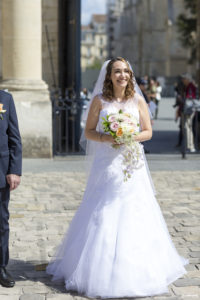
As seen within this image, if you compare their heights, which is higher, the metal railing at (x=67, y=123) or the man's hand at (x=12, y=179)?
the man's hand at (x=12, y=179)

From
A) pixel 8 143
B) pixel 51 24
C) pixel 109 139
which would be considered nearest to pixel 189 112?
pixel 51 24

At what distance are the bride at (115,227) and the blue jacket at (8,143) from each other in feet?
2.08

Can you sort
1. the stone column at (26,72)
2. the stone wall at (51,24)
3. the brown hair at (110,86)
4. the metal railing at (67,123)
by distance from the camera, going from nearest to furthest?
the brown hair at (110,86), the stone column at (26,72), the metal railing at (67,123), the stone wall at (51,24)

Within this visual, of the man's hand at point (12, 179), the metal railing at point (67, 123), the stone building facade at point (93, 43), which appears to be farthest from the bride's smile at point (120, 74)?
the stone building facade at point (93, 43)

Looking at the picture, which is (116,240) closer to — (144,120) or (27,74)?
(144,120)

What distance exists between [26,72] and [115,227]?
795 centimetres

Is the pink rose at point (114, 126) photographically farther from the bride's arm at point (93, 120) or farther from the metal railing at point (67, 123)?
the metal railing at point (67, 123)

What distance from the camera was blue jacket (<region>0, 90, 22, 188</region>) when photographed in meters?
4.76

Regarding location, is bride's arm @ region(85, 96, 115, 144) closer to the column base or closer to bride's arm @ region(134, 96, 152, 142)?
bride's arm @ region(134, 96, 152, 142)

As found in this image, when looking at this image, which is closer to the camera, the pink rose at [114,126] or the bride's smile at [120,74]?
the pink rose at [114,126]

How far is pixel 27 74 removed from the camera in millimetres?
12398

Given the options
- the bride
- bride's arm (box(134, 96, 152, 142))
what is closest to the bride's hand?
the bride

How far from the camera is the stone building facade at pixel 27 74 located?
484 inches

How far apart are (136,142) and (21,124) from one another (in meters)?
7.55
